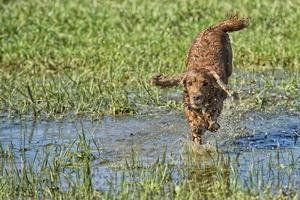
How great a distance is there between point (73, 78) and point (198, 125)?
8.96 feet

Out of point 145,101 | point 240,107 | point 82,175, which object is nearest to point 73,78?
point 145,101

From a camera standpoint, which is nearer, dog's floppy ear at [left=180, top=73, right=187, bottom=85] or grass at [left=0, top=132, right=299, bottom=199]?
grass at [left=0, top=132, right=299, bottom=199]

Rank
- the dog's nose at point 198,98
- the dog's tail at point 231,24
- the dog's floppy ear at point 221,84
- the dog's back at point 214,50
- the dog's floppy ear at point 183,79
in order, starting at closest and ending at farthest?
the dog's floppy ear at point 221,84 < the dog's nose at point 198,98 < the dog's floppy ear at point 183,79 < the dog's back at point 214,50 < the dog's tail at point 231,24

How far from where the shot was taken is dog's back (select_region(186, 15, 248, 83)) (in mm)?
7691

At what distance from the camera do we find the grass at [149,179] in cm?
548

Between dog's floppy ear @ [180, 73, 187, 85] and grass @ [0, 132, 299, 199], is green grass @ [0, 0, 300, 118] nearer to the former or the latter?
dog's floppy ear @ [180, 73, 187, 85]

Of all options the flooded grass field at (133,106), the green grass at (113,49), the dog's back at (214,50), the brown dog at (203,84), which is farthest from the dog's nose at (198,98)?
the green grass at (113,49)

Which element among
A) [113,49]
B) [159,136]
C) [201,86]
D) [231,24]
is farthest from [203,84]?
[113,49]

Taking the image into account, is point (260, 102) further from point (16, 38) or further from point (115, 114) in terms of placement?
point (16, 38)

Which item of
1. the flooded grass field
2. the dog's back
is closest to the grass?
the flooded grass field

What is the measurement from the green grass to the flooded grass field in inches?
0.7

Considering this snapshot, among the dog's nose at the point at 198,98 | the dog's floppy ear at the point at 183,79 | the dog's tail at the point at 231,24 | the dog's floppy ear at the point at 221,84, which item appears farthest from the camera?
the dog's tail at the point at 231,24

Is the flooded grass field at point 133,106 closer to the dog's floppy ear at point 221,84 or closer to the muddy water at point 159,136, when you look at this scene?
the muddy water at point 159,136

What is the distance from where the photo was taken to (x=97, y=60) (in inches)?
423
